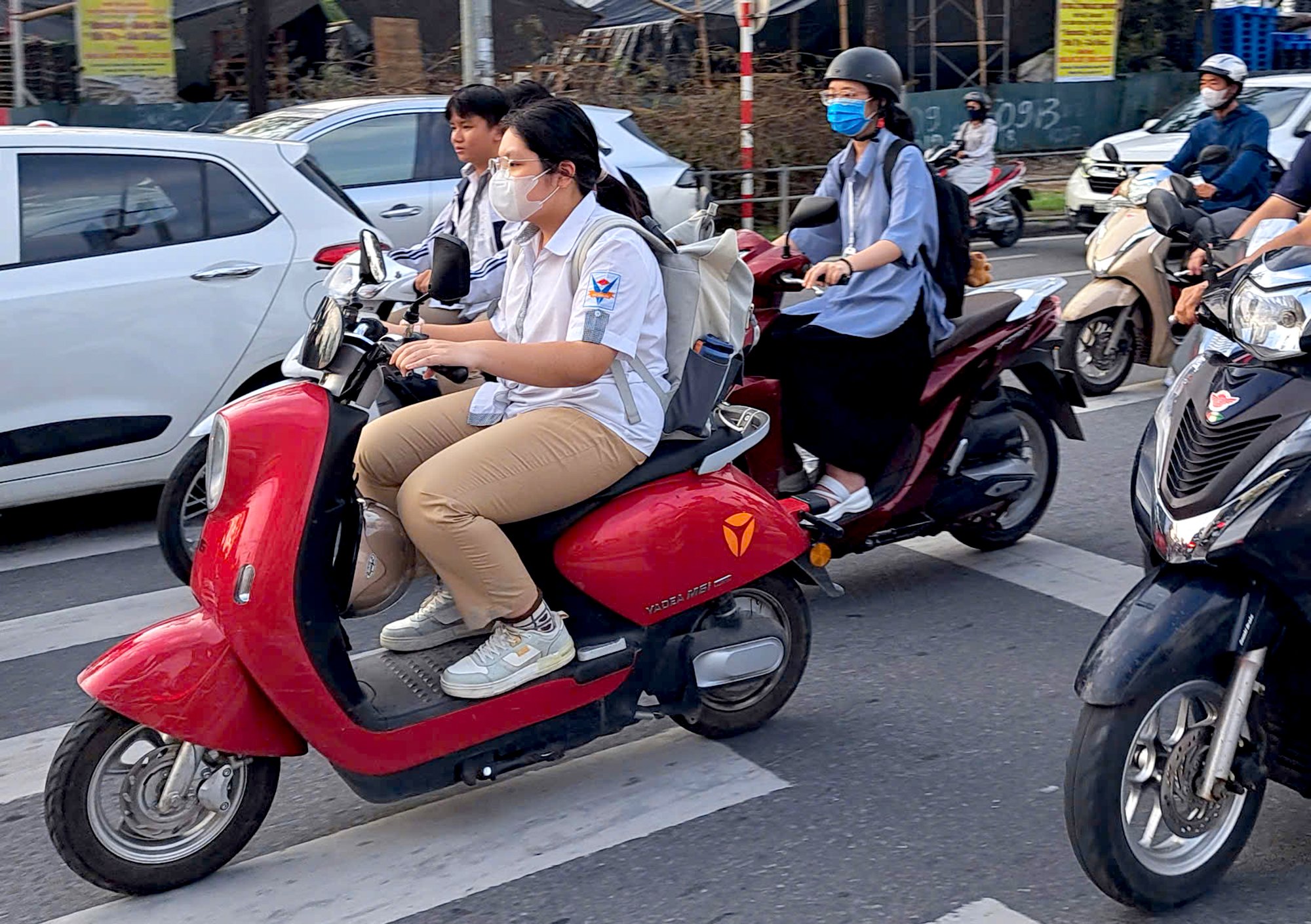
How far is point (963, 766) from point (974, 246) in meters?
11.7

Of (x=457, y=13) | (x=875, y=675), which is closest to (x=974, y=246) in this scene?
(x=457, y=13)

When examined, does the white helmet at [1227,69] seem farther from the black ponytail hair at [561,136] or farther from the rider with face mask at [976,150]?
the black ponytail hair at [561,136]

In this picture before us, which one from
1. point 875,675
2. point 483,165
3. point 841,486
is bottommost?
point 875,675

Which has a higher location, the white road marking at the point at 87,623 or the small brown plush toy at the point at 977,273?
the small brown plush toy at the point at 977,273

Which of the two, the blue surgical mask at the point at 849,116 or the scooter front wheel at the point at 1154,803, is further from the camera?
the blue surgical mask at the point at 849,116

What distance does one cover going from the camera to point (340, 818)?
3775 millimetres

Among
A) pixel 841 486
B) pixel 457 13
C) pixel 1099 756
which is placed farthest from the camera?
pixel 457 13

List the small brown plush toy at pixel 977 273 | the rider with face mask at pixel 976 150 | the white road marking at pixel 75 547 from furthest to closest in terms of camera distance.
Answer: the rider with face mask at pixel 976 150, the white road marking at pixel 75 547, the small brown plush toy at pixel 977 273

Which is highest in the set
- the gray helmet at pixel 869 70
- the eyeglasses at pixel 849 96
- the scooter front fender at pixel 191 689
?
the gray helmet at pixel 869 70

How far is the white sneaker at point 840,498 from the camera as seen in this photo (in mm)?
5098

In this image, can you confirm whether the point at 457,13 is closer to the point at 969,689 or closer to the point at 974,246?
the point at 974,246

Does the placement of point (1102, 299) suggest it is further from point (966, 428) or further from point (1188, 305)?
point (1188, 305)

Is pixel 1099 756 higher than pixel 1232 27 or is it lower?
lower

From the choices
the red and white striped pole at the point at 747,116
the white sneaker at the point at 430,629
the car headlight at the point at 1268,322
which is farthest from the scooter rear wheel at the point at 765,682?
the red and white striped pole at the point at 747,116
